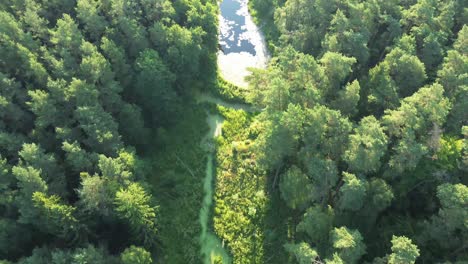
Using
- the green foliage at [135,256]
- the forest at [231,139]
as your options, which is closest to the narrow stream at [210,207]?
the forest at [231,139]

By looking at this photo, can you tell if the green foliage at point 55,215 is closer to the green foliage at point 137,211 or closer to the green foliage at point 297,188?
the green foliage at point 137,211

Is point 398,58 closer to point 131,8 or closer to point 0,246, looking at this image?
point 131,8

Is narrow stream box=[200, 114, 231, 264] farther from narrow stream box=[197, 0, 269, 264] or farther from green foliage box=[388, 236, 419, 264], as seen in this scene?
green foliage box=[388, 236, 419, 264]

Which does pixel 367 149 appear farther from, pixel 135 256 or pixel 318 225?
pixel 135 256

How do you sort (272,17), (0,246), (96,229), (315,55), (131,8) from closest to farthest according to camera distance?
1. (0,246)
2. (96,229)
3. (131,8)
4. (315,55)
5. (272,17)

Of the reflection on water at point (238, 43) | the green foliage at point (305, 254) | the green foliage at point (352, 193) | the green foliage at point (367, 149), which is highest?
the reflection on water at point (238, 43)

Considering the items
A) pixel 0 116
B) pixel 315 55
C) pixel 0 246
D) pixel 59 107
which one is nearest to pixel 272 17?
pixel 315 55

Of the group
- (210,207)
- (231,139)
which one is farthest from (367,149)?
(231,139)
